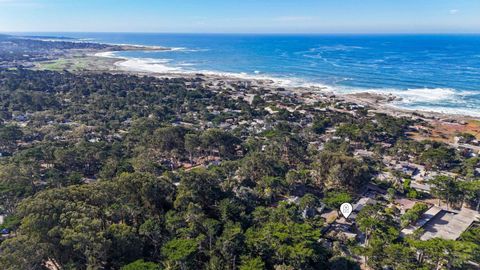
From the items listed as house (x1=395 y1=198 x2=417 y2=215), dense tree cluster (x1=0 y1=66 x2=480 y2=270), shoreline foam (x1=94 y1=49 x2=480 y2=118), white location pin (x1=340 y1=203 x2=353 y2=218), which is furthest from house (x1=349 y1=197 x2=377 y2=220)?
shoreline foam (x1=94 y1=49 x2=480 y2=118)

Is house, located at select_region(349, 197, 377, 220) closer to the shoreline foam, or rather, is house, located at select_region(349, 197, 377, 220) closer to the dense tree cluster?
the dense tree cluster

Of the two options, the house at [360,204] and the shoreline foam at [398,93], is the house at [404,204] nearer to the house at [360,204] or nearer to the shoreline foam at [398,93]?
the house at [360,204]

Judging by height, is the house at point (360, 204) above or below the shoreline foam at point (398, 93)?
below

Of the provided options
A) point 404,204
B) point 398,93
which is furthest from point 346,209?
point 398,93

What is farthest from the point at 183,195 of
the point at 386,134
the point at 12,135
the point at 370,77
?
the point at 370,77

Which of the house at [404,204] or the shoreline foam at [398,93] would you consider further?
the shoreline foam at [398,93]

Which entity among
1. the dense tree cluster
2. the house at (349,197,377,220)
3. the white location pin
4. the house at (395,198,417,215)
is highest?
the dense tree cluster

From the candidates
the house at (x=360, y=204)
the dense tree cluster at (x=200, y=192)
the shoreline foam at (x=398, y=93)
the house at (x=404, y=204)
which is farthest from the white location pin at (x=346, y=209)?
the shoreline foam at (x=398, y=93)

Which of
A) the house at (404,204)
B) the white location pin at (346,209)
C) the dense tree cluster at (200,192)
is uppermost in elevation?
the dense tree cluster at (200,192)

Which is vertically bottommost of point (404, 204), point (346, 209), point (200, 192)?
point (404, 204)

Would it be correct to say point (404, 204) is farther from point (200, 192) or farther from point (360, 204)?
point (200, 192)

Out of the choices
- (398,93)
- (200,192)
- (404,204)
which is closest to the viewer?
(200,192)

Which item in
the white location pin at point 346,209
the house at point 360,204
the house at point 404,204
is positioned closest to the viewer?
the white location pin at point 346,209
